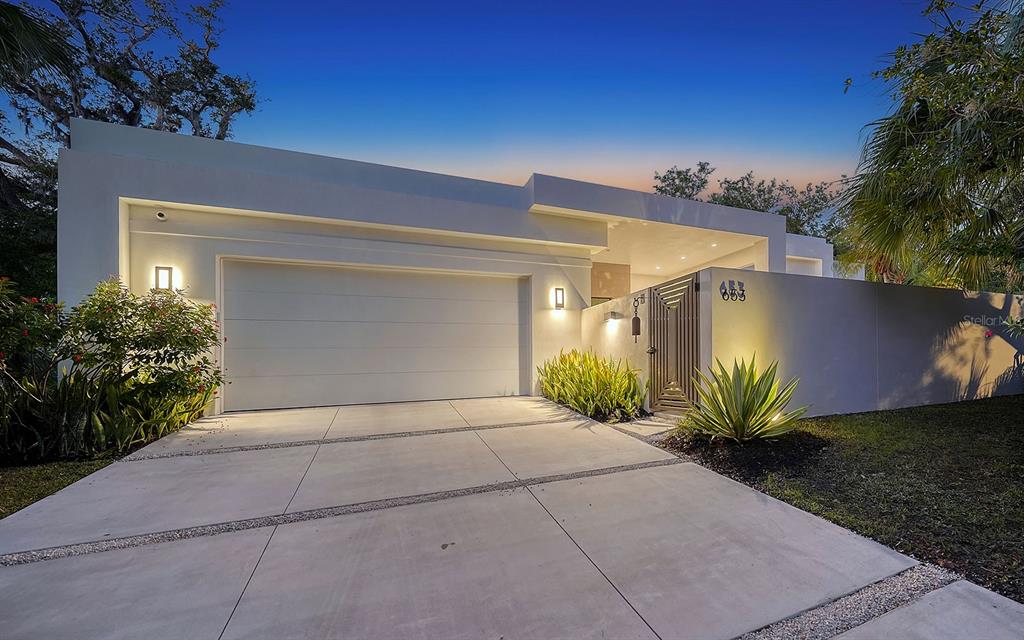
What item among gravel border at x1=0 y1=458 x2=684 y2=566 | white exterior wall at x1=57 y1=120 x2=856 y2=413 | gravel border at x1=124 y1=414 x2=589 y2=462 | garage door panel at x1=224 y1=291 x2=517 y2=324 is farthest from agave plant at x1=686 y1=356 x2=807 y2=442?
garage door panel at x1=224 y1=291 x2=517 y2=324

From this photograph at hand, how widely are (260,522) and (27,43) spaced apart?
20.0 ft

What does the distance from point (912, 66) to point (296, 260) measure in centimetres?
848

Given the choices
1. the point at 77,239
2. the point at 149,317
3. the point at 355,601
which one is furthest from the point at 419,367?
the point at 355,601

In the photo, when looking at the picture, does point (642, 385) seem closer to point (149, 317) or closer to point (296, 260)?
point (296, 260)

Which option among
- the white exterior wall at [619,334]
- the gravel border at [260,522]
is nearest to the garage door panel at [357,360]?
the white exterior wall at [619,334]

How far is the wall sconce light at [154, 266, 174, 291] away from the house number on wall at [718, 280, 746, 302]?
8.37 m

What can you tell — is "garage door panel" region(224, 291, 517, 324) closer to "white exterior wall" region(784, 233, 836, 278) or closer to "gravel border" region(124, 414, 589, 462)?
"gravel border" region(124, 414, 589, 462)

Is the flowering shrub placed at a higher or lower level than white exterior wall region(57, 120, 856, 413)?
lower

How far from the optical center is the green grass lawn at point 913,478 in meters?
2.23

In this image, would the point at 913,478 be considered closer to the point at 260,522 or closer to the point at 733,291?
the point at 733,291

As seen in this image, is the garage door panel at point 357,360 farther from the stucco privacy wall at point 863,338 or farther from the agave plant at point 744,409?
the agave plant at point 744,409

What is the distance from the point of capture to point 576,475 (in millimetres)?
3482

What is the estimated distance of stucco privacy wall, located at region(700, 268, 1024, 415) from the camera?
208 inches

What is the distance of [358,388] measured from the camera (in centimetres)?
725
